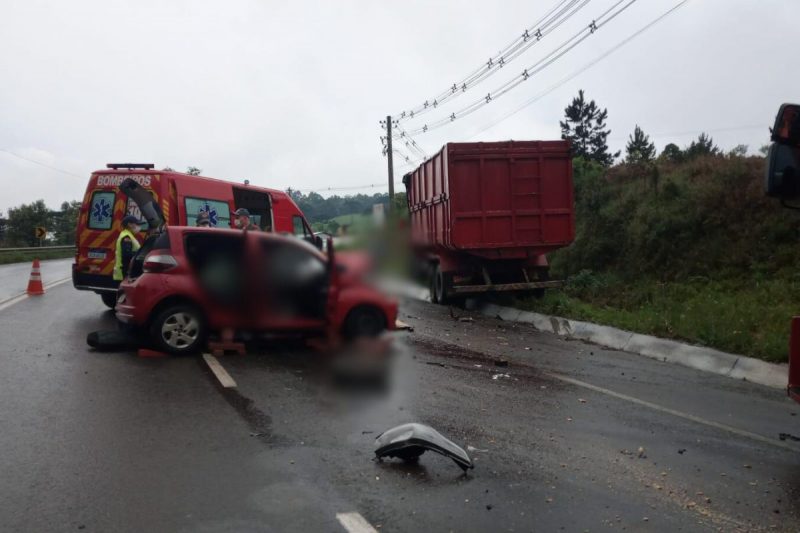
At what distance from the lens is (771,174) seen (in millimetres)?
4570

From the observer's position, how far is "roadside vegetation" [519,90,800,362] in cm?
1052

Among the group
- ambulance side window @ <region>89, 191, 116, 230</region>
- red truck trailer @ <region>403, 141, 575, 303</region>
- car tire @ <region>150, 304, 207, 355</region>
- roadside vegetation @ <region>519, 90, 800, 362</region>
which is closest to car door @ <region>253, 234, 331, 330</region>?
car tire @ <region>150, 304, 207, 355</region>

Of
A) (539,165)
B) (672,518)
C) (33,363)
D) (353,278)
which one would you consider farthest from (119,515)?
(539,165)

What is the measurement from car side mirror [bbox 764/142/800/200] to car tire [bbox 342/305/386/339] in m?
3.16

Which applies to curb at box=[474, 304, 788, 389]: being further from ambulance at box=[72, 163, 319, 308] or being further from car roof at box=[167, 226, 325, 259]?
car roof at box=[167, 226, 325, 259]

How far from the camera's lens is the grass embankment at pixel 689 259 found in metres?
10.5

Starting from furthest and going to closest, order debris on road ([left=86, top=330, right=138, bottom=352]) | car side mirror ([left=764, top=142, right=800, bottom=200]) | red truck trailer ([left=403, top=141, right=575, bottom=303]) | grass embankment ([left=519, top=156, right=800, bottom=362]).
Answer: red truck trailer ([left=403, top=141, right=575, bottom=303]) → grass embankment ([left=519, top=156, right=800, bottom=362]) → debris on road ([left=86, top=330, right=138, bottom=352]) → car side mirror ([left=764, top=142, right=800, bottom=200])

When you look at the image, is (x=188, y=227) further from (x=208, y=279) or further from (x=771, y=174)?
(x=771, y=174)

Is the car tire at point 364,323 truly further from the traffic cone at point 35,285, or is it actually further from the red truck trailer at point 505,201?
the traffic cone at point 35,285

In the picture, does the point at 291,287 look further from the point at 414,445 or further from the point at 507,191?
the point at 507,191

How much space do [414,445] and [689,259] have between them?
1116cm

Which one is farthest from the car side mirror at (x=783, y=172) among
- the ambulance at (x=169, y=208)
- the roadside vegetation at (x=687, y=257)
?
the roadside vegetation at (x=687, y=257)

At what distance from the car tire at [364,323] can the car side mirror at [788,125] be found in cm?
336

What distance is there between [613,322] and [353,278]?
9981 mm
